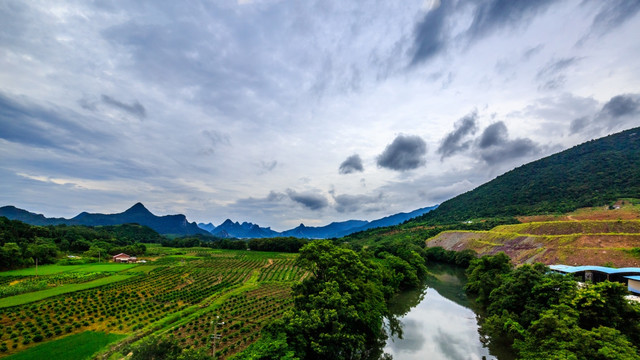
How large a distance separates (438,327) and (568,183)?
427 ft

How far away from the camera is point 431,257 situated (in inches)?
3423

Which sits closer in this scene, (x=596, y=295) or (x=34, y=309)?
(x=596, y=295)

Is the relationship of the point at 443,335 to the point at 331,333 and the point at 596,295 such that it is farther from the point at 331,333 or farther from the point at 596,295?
the point at 331,333

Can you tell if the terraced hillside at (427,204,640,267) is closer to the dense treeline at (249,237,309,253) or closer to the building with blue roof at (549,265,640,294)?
the building with blue roof at (549,265,640,294)

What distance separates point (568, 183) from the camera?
114 meters

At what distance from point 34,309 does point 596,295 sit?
56.7 m

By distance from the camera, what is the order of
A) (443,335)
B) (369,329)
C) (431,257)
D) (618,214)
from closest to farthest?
(369,329)
(443,335)
(618,214)
(431,257)

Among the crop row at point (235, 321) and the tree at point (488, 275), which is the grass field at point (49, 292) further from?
the tree at point (488, 275)

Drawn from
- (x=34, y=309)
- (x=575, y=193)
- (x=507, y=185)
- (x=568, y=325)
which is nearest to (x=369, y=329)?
(x=568, y=325)

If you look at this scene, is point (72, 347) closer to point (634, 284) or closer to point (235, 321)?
point (235, 321)

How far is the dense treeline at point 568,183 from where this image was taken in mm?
92000

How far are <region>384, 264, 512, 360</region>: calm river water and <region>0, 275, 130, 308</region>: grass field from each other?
4671 cm

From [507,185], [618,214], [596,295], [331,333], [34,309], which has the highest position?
[507,185]

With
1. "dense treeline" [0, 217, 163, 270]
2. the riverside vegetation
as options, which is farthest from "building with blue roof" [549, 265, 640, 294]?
"dense treeline" [0, 217, 163, 270]
